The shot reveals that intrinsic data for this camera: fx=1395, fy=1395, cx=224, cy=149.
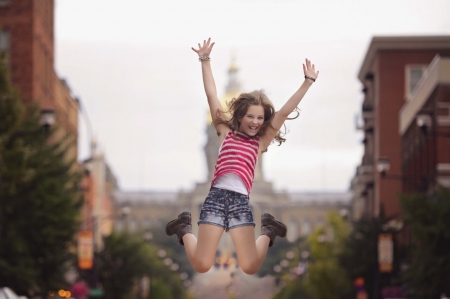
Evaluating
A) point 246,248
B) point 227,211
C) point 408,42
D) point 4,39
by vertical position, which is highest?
point 408,42

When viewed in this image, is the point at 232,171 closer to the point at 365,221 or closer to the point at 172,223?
the point at 172,223

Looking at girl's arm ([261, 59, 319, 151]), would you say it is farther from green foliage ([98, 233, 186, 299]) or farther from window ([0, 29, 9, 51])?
green foliage ([98, 233, 186, 299])

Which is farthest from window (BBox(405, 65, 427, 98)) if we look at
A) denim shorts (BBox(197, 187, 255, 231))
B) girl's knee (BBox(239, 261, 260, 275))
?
girl's knee (BBox(239, 261, 260, 275))

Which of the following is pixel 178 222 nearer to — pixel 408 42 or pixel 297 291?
pixel 408 42

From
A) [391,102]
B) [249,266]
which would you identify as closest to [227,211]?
[249,266]

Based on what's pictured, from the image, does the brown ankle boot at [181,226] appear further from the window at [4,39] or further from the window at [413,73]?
the window at [413,73]

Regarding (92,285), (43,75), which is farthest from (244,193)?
(43,75)

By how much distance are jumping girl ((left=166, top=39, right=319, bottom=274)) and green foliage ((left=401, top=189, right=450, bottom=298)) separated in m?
40.7

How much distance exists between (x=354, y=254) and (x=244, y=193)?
73565 mm

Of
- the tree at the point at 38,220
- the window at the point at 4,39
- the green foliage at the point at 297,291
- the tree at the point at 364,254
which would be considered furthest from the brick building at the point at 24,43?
the green foliage at the point at 297,291

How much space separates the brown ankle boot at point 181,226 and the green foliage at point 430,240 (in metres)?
40.7

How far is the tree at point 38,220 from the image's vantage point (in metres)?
57.2

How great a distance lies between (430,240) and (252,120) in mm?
42056

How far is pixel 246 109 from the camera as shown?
11266 mm
